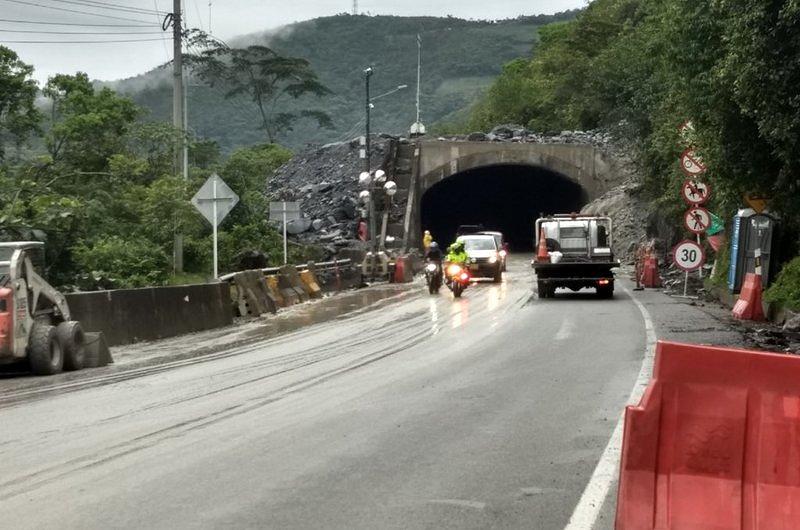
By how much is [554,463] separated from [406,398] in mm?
3706

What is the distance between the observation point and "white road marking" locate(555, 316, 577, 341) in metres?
19.1

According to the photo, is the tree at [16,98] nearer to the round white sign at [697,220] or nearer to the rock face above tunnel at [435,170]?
the rock face above tunnel at [435,170]

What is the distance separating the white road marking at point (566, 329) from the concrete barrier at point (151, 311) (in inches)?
281

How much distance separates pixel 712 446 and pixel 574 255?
2648 cm

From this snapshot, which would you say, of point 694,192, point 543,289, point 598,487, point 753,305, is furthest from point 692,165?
point 598,487

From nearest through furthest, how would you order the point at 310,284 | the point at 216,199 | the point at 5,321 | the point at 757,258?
the point at 5,321 < the point at 757,258 < the point at 216,199 < the point at 310,284

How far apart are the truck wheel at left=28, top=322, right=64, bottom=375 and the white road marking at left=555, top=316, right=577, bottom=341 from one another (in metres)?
7.88

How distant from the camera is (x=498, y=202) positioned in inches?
3492

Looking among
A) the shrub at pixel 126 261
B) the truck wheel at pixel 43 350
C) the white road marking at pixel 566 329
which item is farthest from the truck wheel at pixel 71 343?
the shrub at pixel 126 261

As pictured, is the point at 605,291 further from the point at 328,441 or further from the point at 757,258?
the point at 328,441

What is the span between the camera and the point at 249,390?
505 inches

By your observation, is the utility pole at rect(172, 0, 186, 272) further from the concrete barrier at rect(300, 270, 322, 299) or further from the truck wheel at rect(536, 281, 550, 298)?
the truck wheel at rect(536, 281, 550, 298)

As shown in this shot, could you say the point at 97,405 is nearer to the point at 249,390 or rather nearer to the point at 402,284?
the point at 249,390

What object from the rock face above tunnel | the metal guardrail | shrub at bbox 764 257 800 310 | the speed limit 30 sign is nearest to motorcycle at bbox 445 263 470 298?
the metal guardrail
